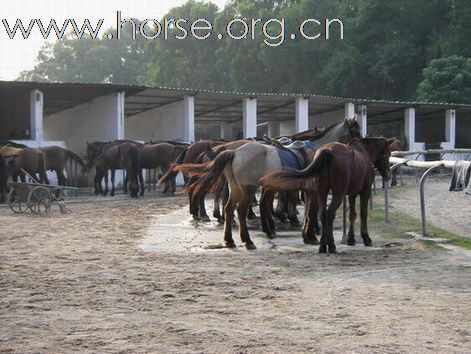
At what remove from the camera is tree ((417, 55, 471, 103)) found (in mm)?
42000

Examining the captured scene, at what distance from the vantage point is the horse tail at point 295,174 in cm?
923

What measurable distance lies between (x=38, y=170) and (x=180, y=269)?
43.7 feet

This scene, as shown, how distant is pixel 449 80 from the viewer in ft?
140

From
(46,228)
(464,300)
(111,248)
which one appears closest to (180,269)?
(111,248)

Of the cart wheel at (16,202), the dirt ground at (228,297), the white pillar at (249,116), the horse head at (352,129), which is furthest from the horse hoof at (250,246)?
the white pillar at (249,116)

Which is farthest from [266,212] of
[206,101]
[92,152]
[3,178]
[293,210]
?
[206,101]

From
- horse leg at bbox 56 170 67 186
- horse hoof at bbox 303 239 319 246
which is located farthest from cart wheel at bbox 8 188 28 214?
horse hoof at bbox 303 239 319 246

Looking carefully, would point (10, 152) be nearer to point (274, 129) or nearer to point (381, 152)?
point (381, 152)

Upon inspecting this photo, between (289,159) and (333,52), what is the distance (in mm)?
43939

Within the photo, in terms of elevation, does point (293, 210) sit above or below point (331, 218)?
below

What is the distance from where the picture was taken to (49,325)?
5.50 meters

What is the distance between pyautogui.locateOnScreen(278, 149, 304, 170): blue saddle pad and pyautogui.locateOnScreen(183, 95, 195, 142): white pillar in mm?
19149

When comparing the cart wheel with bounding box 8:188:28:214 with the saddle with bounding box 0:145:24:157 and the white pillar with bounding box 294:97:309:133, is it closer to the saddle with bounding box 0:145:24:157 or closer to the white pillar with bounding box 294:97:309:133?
the saddle with bounding box 0:145:24:157

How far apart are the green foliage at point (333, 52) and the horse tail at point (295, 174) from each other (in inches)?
1383
